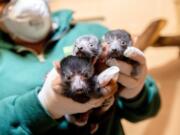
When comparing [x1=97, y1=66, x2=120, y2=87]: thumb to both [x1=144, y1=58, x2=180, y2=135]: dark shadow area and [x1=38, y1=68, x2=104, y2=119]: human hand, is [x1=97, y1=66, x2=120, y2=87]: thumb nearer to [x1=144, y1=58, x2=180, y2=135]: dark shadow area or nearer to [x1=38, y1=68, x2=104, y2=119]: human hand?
[x1=38, y1=68, x2=104, y2=119]: human hand

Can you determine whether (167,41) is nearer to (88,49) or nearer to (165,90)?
(165,90)

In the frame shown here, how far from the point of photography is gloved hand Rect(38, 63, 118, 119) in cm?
57

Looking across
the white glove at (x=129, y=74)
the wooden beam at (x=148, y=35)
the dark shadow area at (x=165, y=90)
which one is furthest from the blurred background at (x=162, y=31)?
the white glove at (x=129, y=74)

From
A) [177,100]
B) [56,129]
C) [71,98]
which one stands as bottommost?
[177,100]

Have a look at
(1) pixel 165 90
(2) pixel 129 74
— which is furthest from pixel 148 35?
(1) pixel 165 90

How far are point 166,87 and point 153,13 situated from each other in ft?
0.78

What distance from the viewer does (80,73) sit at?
0.53 meters

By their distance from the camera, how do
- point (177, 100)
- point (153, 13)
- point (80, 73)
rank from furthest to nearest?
point (153, 13)
point (177, 100)
point (80, 73)

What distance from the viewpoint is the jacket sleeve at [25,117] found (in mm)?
633

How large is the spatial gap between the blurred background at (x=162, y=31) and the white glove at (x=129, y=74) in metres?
0.30

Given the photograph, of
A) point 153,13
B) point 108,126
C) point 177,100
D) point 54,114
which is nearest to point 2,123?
point 54,114

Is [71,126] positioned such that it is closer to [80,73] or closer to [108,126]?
[108,126]

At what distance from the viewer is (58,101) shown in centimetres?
60

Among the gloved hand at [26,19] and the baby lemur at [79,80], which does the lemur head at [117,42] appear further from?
the gloved hand at [26,19]
